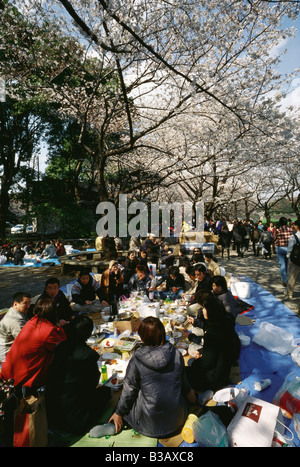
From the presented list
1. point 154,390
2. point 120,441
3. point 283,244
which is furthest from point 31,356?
point 283,244

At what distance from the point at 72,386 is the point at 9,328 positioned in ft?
4.89

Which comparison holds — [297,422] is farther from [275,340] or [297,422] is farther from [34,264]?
[34,264]

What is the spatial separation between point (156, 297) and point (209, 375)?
3.15 metres

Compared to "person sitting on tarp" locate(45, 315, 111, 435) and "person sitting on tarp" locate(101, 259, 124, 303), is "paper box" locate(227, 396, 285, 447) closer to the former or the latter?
"person sitting on tarp" locate(45, 315, 111, 435)

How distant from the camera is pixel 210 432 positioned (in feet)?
7.52

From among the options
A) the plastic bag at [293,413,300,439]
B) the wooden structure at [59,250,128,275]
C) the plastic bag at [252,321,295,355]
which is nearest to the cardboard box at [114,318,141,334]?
the plastic bag at [252,321,295,355]

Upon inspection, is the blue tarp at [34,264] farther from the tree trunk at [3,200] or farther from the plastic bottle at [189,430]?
the plastic bottle at [189,430]

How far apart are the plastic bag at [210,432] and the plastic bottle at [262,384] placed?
1.04 m

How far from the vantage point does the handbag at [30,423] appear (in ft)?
7.14

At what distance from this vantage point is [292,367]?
358 centimetres

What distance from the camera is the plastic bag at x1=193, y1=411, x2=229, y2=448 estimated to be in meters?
2.27
